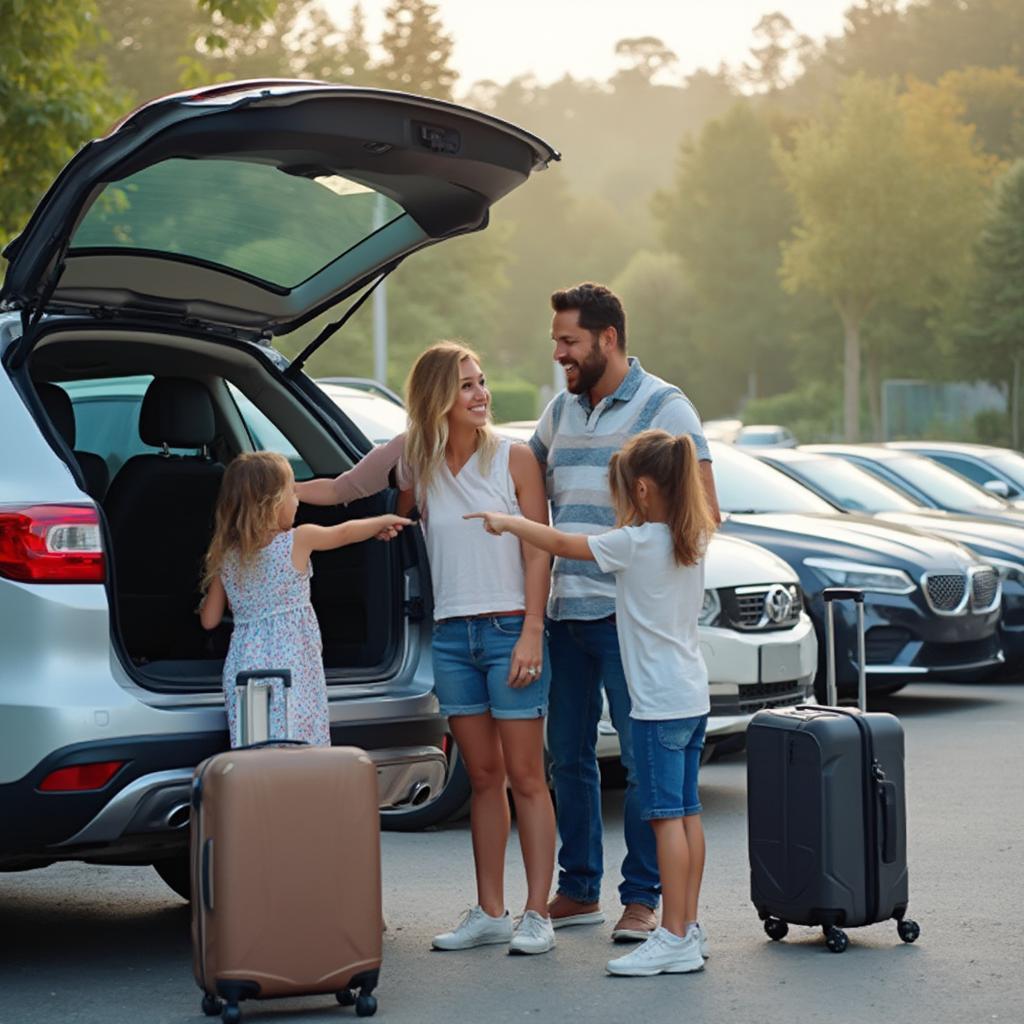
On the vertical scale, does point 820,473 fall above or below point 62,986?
above

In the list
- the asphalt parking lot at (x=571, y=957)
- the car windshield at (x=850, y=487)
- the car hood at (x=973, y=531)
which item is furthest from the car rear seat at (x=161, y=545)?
the car windshield at (x=850, y=487)

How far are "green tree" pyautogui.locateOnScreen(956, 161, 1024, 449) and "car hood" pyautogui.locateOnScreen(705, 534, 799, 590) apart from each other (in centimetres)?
4135

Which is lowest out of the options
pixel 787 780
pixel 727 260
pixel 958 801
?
pixel 958 801

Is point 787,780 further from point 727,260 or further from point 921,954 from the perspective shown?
point 727,260

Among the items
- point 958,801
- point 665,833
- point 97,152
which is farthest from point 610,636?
point 958,801

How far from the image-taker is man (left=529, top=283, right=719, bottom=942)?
19.3 feet

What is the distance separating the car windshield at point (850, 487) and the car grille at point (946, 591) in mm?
1696

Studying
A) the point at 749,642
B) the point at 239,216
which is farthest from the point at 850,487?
the point at 239,216

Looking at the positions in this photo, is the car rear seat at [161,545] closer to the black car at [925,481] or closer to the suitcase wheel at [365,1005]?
the suitcase wheel at [365,1005]

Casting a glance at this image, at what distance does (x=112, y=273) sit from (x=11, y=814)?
174 cm

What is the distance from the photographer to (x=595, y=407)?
5.99 m

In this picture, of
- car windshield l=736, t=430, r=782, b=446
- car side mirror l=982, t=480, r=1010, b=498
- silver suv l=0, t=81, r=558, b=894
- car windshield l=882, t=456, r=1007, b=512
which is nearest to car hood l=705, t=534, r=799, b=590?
silver suv l=0, t=81, r=558, b=894

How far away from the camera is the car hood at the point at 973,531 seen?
43.9ft

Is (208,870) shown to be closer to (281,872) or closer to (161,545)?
(281,872)
